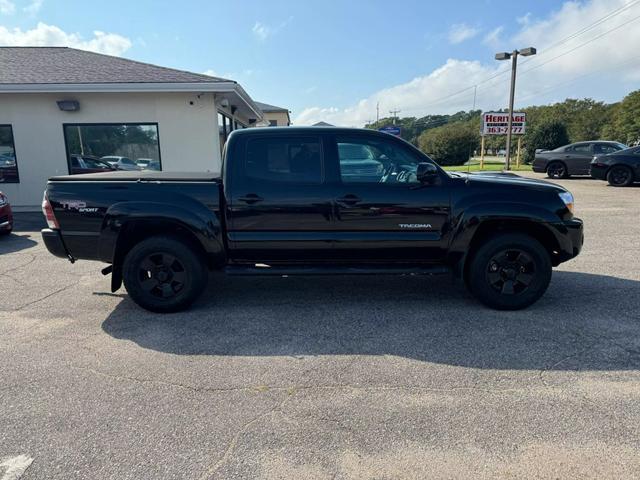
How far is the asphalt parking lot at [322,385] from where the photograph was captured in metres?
2.28

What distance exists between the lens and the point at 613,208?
10664 mm

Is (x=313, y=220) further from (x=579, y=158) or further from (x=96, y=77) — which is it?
(x=579, y=158)

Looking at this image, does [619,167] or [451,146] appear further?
[451,146]

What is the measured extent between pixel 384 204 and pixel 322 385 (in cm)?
196


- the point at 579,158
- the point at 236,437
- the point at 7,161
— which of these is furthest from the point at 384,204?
the point at 579,158

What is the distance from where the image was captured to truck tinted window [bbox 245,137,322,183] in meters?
4.25

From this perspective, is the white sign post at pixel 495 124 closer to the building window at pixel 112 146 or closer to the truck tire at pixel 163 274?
the building window at pixel 112 146

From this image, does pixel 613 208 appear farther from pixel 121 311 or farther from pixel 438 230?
pixel 121 311

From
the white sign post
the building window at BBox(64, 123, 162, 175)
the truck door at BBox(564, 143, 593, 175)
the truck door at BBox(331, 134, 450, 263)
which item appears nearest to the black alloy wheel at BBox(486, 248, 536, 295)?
the truck door at BBox(331, 134, 450, 263)

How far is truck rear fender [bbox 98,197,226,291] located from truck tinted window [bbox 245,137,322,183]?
0.66m

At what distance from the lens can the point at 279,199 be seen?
4184mm

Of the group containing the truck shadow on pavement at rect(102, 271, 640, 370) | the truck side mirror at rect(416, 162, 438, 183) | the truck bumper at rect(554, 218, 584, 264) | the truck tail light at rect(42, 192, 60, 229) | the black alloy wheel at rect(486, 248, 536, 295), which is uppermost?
the truck side mirror at rect(416, 162, 438, 183)

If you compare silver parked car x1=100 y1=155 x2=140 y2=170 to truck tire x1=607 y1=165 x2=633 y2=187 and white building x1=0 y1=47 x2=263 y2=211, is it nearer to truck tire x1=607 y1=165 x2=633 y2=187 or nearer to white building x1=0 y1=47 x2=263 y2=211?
white building x1=0 y1=47 x2=263 y2=211

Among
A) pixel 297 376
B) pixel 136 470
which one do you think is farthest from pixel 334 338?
pixel 136 470
